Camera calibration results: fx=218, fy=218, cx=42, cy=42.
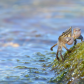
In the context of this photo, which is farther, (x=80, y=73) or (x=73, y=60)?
(x=73, y=60)

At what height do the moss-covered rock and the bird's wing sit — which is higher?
the bird's wing

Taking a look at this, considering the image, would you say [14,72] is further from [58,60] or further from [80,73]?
[80,73]

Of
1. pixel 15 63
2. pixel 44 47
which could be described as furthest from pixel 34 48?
pixel 15 63

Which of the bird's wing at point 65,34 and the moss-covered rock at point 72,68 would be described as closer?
the moss-covered rock at point 72,68

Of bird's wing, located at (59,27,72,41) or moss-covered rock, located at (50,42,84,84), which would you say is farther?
bird's wing, located at (59,27,72,41)

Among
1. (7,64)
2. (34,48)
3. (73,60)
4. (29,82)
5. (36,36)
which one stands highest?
(36,36)

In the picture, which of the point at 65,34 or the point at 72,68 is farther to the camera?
the point at 65,34

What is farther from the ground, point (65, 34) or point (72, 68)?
point (65, 34)

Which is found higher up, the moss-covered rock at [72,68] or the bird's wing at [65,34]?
the bird's wing at [65,34]
